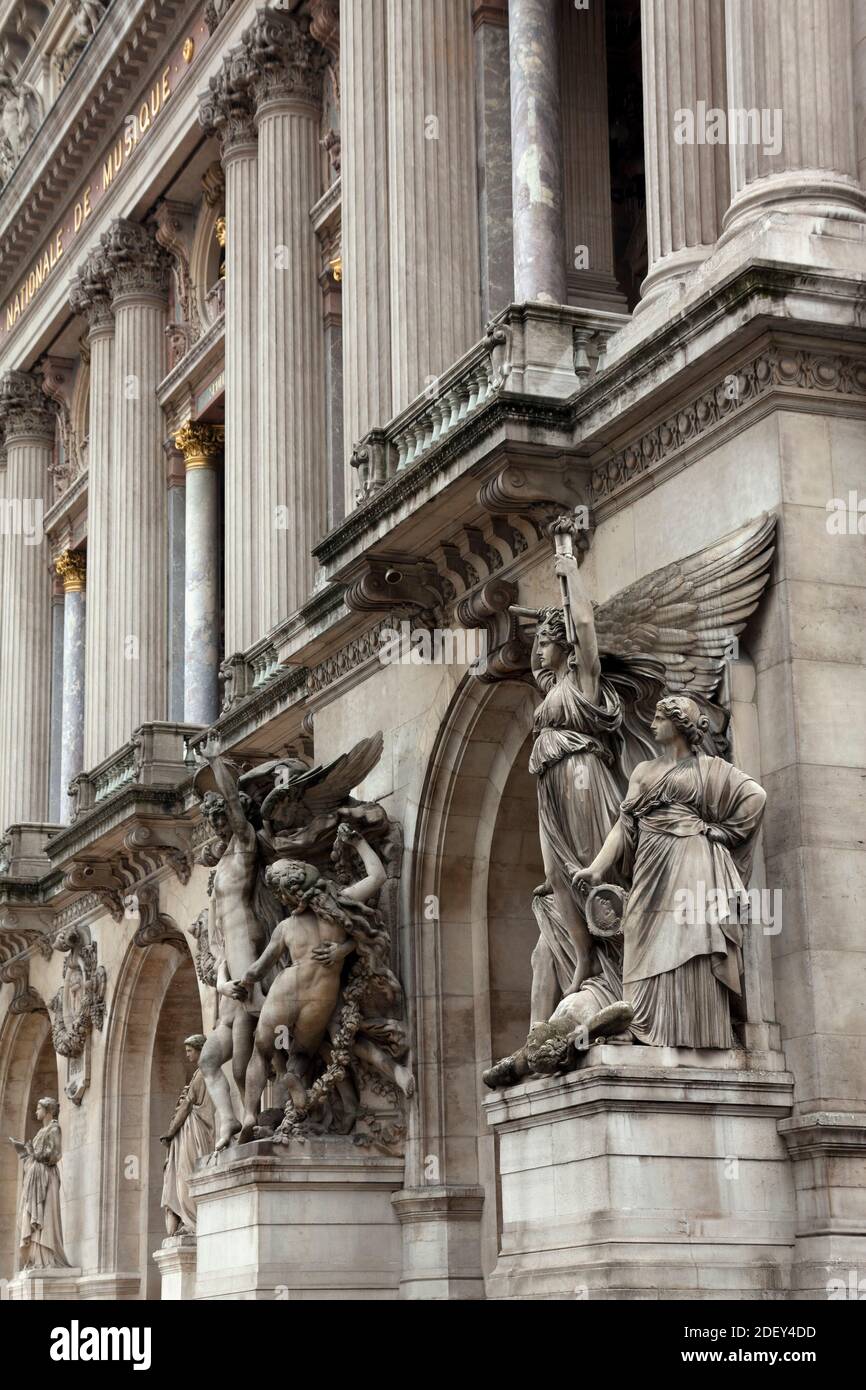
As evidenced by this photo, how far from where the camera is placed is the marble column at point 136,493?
36.5m

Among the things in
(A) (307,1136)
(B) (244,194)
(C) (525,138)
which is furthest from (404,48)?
(A) (307,1136)

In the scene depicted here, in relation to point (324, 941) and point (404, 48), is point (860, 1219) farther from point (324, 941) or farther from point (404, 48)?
point (404, 48)

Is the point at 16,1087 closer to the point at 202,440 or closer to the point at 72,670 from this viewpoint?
the point at 72,670

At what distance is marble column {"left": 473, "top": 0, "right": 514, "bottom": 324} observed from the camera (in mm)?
25547

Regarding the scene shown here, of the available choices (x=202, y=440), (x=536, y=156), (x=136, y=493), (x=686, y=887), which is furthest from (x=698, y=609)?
(x=136, y=493)

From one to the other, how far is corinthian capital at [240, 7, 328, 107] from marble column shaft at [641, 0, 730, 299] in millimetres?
12531

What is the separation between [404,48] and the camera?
25.9m

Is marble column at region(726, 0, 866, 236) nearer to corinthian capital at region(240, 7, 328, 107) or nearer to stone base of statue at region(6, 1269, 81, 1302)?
corinthian capital at region(240, 7, 328, 107)

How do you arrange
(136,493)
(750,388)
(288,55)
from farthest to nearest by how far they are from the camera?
(136,493) < (288,55) < (750,388)

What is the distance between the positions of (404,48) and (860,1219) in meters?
14.6

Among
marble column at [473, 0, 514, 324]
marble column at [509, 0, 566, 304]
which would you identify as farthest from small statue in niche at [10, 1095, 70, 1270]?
marble column at [509, 0, 566, 304]

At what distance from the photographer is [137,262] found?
128ft

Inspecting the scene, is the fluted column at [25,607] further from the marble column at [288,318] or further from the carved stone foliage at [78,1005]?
the marble column at [288,318]

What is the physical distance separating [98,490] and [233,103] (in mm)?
7801
